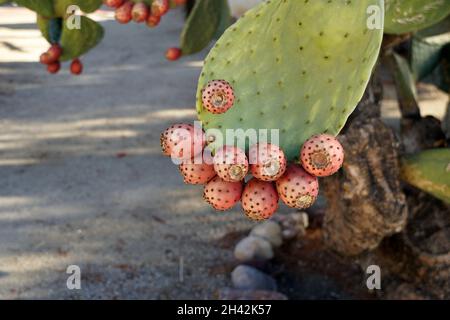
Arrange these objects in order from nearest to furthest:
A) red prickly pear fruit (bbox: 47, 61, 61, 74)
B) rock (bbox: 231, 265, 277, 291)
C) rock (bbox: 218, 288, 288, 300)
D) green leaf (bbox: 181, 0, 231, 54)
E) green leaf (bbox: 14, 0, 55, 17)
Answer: green leaf (bbox: 14, 0, 55, 17) → red prickly pear fruit (bbox: 47, 61, 61, 74) → green leaf (bbox: 181, 0, 231, 54) → rock (bbox: 218, 288, 288, 300) → rock (bbox: 231, 265, 277, 291)

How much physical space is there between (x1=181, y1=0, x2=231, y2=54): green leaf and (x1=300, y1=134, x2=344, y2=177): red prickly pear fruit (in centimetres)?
139

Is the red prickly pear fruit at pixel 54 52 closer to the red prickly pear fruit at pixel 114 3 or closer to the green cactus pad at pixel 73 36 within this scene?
the green cactus pad at pixel 73 36

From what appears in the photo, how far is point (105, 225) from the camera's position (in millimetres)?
3236

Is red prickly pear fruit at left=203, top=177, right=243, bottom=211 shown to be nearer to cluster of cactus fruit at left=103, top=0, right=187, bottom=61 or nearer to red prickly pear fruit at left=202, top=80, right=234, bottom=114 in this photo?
red prickly pear fruit at left=202, top=80, right=234, bottom=114

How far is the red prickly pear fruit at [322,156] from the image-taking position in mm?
865

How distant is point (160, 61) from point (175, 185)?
281 centimetres

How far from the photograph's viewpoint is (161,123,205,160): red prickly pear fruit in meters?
0.87

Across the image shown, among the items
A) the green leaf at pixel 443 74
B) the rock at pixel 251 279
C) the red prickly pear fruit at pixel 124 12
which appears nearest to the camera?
the red prickly pear fruit at pixel 124 12

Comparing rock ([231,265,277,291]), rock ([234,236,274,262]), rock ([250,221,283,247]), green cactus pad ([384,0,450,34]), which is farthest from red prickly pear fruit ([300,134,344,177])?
rock ([250,221,283,247])

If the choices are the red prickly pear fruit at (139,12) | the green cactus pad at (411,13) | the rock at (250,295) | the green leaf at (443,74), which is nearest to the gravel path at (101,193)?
the rock at (250,295)

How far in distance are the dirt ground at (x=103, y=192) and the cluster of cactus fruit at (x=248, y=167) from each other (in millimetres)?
1823

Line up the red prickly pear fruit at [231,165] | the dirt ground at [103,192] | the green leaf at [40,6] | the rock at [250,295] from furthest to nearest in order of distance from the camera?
the dirt ground at [103,192]
the rock at [250,295]
the green leaf at [40,6]
the red prickly pear fruit at [231,165]
